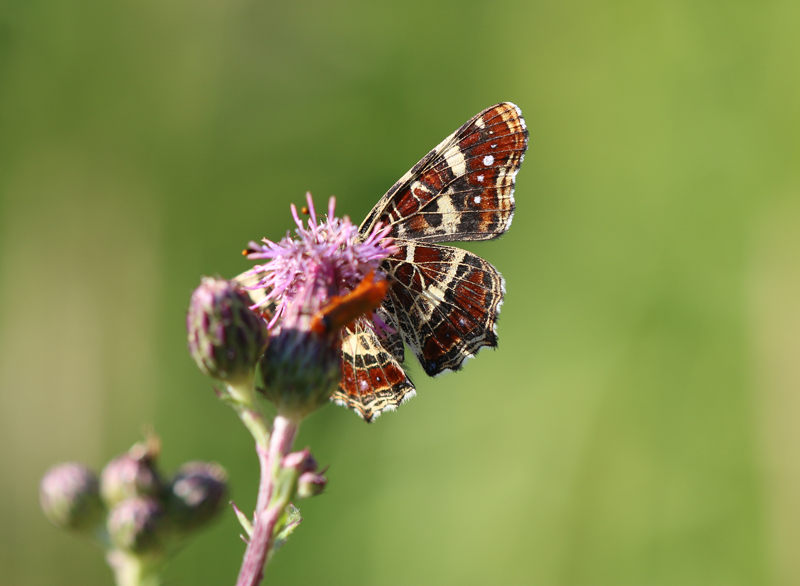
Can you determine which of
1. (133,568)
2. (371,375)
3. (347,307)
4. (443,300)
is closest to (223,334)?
(347,307)

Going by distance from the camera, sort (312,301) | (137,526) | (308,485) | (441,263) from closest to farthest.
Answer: (137,526)
(308,485)
(312,301)
(441,263)

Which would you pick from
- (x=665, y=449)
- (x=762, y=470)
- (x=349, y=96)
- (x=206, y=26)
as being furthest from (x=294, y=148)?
(x=762, y=470)

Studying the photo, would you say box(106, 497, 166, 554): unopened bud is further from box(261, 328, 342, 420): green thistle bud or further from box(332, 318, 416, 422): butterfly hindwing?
box(332, 318, 416, 422): butterfly hindwing

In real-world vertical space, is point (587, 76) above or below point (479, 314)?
above

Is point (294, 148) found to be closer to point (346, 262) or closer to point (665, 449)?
point (346, 262)

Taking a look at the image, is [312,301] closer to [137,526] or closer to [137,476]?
[137,476]

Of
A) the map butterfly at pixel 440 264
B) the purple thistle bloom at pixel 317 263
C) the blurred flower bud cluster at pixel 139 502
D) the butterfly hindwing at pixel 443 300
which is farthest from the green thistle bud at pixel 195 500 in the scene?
the butterfly hindwing at pixel 443 300

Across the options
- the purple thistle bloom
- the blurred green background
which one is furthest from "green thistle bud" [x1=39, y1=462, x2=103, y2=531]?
the blurred green background
